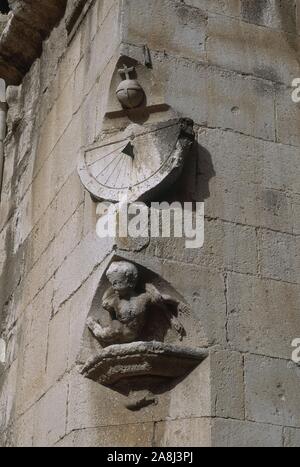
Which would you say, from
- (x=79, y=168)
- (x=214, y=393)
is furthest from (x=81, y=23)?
(x=214, y=393)

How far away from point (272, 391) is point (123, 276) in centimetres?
93

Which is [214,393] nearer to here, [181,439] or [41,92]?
[181,439]

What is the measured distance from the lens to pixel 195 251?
15.6 feet

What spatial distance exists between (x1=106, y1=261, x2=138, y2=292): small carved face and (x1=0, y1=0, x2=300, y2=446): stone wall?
0.29 ft

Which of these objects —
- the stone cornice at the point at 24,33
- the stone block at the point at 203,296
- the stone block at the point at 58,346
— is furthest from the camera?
the stone cornice at the point at 24,33

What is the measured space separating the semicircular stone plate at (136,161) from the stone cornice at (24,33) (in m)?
2.08

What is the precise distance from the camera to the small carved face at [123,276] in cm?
461

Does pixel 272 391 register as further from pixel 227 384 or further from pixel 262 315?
pixel 262 315

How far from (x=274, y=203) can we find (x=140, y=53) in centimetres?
114

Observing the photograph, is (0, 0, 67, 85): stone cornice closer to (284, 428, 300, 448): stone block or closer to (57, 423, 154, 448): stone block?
(57, 423, 154, 448): stone block

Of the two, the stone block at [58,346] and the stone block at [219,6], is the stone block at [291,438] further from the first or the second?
the stone block at [219,6]

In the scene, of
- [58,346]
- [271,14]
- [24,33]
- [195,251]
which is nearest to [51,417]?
[58,346]

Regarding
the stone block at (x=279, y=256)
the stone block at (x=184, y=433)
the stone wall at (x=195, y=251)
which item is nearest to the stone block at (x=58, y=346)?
the stone wall at (x=195, y=251)

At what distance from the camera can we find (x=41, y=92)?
6773 mm
